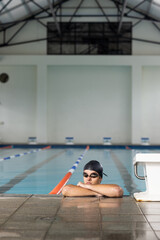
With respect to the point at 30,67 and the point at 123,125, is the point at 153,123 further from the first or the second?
the point at 30,67

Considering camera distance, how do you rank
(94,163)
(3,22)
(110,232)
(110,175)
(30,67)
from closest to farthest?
(110,232)
(94,163)
(110,175)
(3,22)
(30,67)

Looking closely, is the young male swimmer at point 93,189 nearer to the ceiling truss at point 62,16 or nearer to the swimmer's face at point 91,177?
the swimmer's face at point 91,177

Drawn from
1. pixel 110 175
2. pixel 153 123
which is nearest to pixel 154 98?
pixel 153 123

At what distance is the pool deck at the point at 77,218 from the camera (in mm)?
2209

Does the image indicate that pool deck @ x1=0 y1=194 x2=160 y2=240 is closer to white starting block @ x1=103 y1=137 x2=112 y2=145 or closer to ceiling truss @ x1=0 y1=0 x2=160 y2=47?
white starting block @ x1=103 y1=137 x2=112 y2=145

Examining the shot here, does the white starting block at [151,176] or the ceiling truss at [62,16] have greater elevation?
the ceiling truss at [62,16]

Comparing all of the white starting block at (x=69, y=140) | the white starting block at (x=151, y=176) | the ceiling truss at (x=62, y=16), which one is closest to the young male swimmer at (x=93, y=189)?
the white starting block at (x=151, y=176)

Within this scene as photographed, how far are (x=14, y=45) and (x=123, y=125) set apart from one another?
718 cm

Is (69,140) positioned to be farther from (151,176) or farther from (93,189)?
(151,176)

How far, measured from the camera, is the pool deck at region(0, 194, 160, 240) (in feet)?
7.25

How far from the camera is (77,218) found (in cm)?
262

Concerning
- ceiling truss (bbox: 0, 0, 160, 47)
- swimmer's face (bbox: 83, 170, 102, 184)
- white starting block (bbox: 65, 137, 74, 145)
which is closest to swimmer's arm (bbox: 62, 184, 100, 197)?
swimmer's face (bbox: 83, 170, 102, 184)

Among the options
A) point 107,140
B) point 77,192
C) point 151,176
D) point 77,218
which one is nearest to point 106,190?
point 77,192

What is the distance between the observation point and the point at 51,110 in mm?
18906
